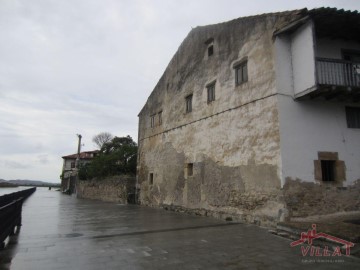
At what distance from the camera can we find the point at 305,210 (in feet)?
29.7

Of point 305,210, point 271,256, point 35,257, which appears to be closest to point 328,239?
point 271,256

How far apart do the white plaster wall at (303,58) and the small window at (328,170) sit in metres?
2.57

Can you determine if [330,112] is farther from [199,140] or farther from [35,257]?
[35,257]

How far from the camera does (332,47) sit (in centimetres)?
1045

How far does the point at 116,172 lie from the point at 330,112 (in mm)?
20744

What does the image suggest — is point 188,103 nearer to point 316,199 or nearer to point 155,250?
point 316,199

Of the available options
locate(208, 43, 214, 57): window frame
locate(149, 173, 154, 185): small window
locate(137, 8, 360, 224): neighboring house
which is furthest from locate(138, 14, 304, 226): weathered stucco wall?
locate(149, 173, 154, 185): small window

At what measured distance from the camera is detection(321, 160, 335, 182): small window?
9.61m

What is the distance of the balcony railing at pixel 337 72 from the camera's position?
9164 mm

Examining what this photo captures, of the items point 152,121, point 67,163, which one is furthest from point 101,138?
point 152,121

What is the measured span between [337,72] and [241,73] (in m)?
3.48

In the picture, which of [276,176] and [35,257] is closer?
[35,257]

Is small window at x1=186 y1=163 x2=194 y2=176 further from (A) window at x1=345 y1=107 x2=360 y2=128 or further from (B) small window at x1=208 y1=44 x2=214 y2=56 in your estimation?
(A) window at x1=345 y1=107 x2=360 y2=128

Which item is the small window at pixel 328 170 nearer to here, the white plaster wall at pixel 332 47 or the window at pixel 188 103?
the white plaster wall at pixel 332 47
